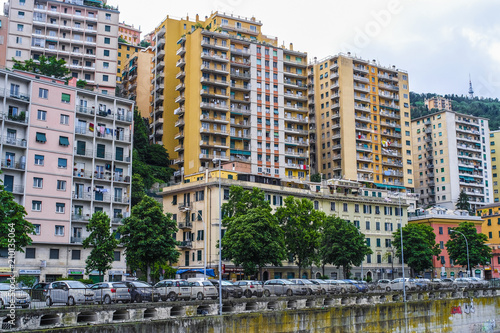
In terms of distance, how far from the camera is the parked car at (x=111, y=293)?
36.8 m

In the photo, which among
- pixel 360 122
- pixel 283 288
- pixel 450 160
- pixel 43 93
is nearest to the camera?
pixel 283 288

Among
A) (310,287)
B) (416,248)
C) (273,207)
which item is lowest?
(310,287)

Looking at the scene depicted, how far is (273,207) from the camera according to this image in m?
86.1

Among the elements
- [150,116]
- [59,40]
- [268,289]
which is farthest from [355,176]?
[268,289]

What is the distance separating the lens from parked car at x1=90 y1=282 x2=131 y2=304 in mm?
36812

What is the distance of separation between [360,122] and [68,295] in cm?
10875

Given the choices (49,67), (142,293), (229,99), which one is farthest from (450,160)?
(142,293)

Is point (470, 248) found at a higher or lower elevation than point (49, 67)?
lower

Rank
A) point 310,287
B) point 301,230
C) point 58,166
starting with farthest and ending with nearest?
point 301,230 < point 58,166 < point 310,287

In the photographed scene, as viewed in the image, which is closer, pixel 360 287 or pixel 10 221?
pixel 10 221

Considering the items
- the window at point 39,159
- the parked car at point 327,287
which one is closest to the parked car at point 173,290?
the parked car at point 327,287

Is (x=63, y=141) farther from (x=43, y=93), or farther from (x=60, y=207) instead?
(x=60, y=207)

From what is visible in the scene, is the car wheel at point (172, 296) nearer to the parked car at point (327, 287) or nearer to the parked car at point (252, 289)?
the parked car at point (252, 289)

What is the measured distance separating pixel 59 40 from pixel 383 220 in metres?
76.3
